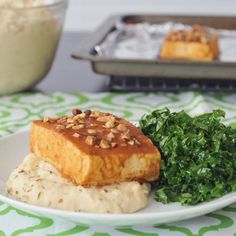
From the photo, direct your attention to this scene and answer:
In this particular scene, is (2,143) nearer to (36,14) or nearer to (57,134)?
(57,134)

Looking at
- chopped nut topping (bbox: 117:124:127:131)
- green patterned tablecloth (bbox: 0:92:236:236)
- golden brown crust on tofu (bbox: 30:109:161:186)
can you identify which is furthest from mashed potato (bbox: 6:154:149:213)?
green patterned tablecloth (bbox: 0:92:236:236)

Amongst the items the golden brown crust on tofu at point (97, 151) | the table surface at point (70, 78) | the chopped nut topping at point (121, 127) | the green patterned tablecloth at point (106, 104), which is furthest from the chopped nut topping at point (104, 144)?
the table surface at point (70, 78)

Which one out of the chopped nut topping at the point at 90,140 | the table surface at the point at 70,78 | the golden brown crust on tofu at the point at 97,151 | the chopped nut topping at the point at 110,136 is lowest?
the table surface at the point at 70,78

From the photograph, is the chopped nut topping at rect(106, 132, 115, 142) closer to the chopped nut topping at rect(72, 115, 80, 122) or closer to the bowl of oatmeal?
the chopped nut topping at rect(72, 115, 80, 122)

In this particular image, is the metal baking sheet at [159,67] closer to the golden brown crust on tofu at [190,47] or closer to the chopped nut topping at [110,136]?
the golden brown crust on tofu at [190,47]

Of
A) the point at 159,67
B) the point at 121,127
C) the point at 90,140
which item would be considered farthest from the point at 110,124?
the point at 159,67

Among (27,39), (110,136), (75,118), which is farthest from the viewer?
(27,39)

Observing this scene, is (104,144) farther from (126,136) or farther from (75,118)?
(75,118)
